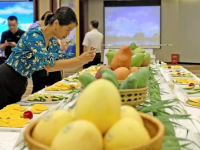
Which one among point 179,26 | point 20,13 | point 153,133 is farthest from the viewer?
point 179,26

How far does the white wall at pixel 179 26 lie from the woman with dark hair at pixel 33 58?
828cm

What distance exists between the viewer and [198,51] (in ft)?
32.9

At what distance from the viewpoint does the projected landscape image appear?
8.16 m

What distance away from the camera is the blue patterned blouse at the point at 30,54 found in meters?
1.85

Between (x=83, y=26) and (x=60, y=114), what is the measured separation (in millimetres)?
9303

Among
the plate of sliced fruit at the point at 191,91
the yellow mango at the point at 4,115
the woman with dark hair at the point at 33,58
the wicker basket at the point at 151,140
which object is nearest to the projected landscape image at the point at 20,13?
the woman with dark hair at the point at 33,58

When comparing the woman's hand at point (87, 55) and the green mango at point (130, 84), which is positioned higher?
the woman's hand at point (87, 55)

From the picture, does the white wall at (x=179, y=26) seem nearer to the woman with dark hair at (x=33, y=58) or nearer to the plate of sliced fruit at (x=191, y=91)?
the plate of sliced fruit at (x=191, y=91)

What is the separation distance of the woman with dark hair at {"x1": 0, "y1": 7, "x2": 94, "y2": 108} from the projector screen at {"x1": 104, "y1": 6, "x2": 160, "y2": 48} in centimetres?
826

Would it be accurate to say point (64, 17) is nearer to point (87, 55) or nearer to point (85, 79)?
point (87, 55)

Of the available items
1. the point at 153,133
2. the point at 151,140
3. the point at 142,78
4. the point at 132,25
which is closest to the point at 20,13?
the point at 132,25

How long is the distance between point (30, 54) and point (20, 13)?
21.7 ft

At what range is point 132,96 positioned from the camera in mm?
1039

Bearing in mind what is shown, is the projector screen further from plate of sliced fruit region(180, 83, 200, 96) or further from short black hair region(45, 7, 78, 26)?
short black hair region(45, 7, 78, 26)
